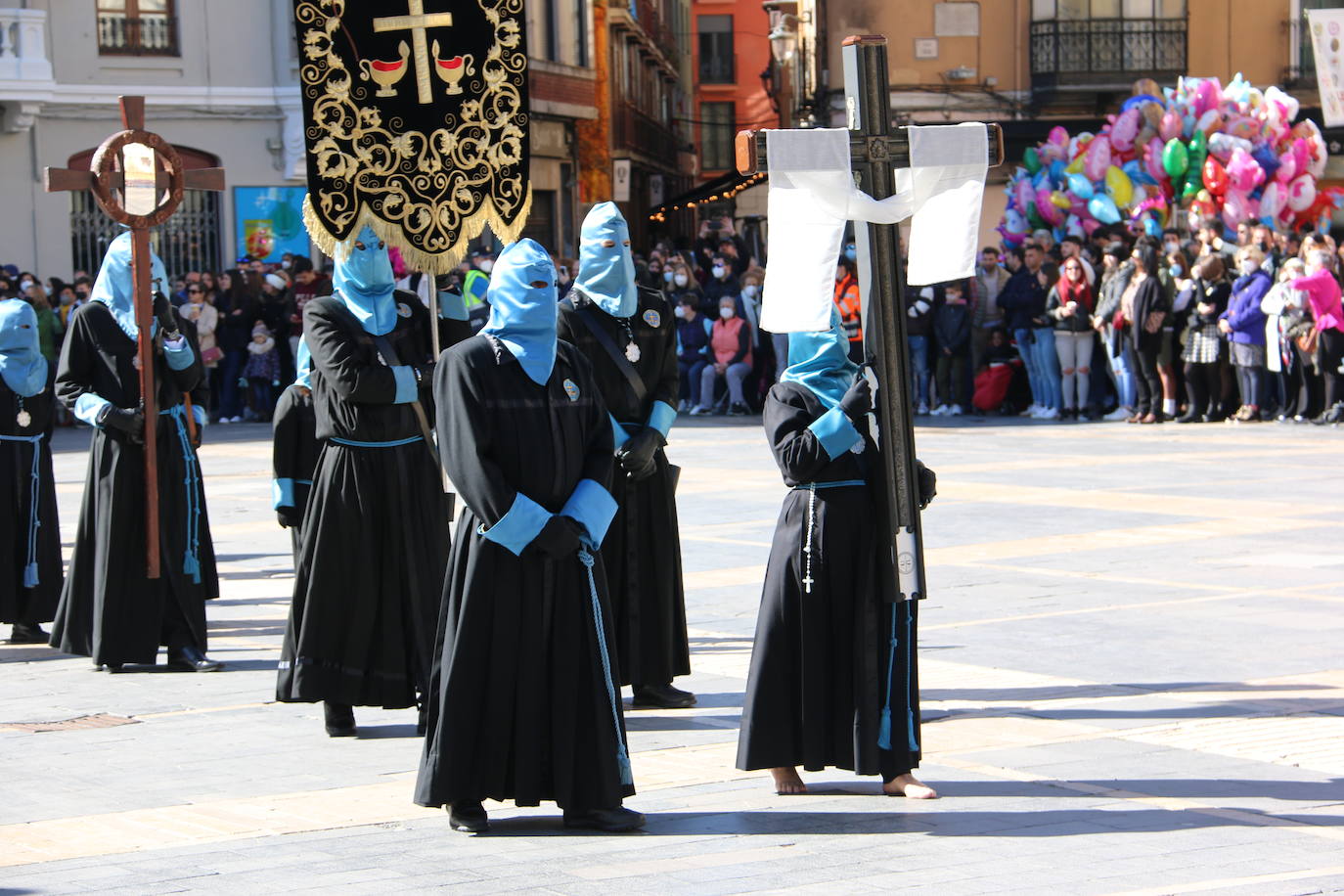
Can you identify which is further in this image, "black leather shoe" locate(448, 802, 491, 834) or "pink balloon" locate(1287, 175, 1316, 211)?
"pink balloon" locate(1287, 175, 1316, 211)

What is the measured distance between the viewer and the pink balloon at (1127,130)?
994 inches

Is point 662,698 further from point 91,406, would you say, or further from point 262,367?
point 262,367

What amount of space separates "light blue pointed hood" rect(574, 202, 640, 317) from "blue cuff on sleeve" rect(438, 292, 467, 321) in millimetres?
534

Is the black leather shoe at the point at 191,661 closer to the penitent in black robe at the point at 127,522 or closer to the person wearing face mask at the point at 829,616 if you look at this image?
the penitent in black robe at the point at 127,522

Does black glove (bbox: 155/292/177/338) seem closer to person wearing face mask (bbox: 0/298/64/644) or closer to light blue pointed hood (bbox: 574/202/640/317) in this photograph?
person wearing face mask (bbox: 0/298/64/644)

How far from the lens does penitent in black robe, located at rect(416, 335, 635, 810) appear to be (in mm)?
6633

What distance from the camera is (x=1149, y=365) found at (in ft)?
74.7

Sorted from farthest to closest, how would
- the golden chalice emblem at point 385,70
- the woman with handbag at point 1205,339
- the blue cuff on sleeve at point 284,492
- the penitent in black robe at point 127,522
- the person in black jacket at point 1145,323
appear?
the person in black jacket at point 1145,323 < the woman with handbag at point 1205,339 < the penitent in black robe at point 127,522 < the blue cuff on sleeve at point 284,492 < the golden chalice emblem at point 385,70

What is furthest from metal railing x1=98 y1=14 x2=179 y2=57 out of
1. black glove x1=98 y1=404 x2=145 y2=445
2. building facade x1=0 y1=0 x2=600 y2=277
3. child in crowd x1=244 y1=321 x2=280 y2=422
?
black glove x1=98 y1=404 x2=145 y2=445

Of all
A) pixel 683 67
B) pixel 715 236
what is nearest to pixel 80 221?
pixel 715 236

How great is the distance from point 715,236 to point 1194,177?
9.05 metres

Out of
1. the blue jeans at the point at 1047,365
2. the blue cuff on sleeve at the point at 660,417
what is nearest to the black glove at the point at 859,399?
the blue cuff on sleeve at the point at 660,417

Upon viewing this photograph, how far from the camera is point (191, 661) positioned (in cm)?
1029

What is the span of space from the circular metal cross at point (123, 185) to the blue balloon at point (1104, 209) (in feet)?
53.7
